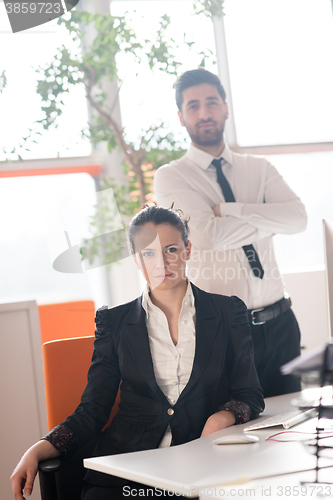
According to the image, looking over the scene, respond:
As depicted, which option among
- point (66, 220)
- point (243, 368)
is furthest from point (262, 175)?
point (66, 220)

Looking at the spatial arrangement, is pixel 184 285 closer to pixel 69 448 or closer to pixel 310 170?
pixel 69 448

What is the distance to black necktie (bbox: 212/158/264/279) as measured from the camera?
1980 millimetres

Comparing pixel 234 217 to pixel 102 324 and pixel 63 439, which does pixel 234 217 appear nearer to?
pixel 102 324

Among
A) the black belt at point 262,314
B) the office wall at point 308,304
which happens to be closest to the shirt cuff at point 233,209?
the black belt at point 262,314

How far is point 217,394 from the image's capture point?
A: 1389 millimetres

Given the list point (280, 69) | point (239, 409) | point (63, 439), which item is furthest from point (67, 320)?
point (280, 69)

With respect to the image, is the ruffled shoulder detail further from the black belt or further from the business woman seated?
the black belt

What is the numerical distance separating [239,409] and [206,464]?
0.33 metres

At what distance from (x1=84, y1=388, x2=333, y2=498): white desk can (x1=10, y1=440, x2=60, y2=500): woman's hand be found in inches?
8.8

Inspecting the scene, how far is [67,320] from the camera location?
2.82 m

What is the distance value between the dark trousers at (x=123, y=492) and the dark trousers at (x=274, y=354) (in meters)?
0.79

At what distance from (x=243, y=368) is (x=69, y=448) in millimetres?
524

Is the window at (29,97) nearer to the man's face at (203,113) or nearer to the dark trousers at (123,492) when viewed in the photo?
the man's face at (203,113)

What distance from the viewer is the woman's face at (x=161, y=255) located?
1.51 metres
